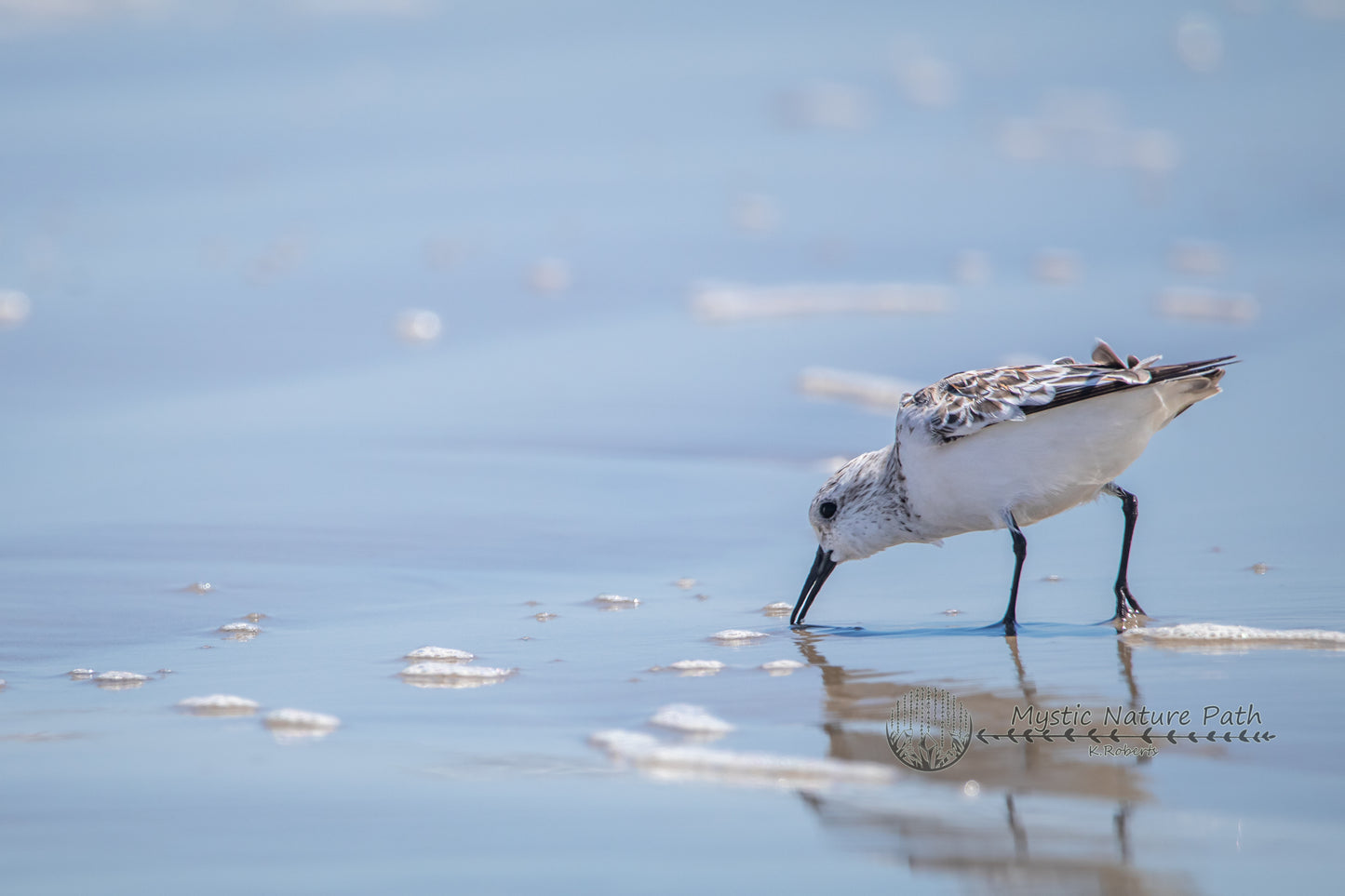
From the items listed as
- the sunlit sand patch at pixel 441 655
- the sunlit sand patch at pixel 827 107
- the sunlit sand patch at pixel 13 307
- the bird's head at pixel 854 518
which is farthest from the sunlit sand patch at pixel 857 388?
the sunlit sand patch at pixel 827 107

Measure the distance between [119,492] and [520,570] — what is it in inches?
83.0

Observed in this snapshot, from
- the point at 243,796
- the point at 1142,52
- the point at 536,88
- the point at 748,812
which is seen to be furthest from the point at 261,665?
the point at 1142,52

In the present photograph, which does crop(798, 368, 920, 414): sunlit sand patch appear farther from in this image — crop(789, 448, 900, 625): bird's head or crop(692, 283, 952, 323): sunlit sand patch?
crop(789, 448, 900, 625): bird's head

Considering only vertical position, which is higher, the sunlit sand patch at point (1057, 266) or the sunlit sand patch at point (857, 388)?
the sunlit sand patch at point (1057, 266)

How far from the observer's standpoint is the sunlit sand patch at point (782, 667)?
4.49 m

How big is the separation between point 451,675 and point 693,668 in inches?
28.9

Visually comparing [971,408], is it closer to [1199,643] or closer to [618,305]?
[1199,643]

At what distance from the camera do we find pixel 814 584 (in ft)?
17.8

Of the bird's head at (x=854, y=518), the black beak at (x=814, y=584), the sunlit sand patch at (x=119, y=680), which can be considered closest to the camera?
the sunlit sand patch at (x=119, y=680)

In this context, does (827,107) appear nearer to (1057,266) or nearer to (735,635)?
(1057,266)

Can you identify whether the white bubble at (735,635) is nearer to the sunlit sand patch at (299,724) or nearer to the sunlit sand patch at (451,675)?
the sunlit sand patch at (451,675)

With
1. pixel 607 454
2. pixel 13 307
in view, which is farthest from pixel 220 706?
pixel 13 307

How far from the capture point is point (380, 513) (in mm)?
6750

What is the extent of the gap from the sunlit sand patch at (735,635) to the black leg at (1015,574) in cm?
81
